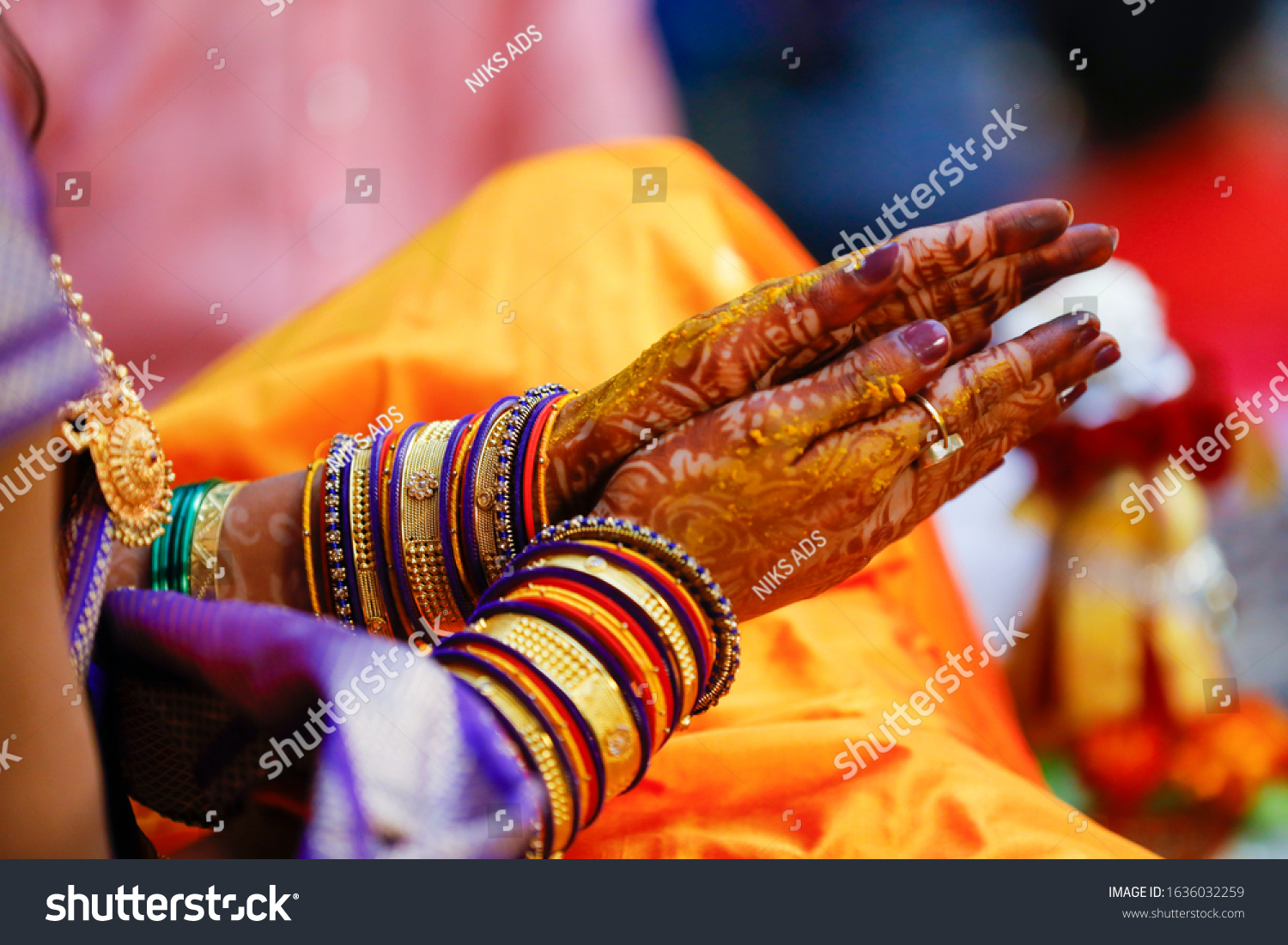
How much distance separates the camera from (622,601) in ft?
1.48

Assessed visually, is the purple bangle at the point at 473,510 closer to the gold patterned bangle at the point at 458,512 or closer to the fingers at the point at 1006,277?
the gold patterned bangle at the point at 458,512

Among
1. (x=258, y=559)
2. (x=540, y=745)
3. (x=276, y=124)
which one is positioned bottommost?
(x=540, y=745)

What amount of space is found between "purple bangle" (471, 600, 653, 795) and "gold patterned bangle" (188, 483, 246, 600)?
0.99 feet

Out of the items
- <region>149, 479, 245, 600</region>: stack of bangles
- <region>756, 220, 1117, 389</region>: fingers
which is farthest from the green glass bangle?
<region>756, 220, 1117, 389</region>: fingers

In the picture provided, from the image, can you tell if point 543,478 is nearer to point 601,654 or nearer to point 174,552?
point 601,654

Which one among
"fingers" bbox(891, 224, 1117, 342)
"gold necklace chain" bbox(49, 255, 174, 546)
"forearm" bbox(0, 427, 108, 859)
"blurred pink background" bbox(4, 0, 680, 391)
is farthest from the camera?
"blurred pink background" bbox(4, 0, 680, 391)

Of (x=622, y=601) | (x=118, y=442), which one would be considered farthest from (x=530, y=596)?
(x=118, y=442)

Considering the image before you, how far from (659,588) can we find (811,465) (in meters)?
0.12

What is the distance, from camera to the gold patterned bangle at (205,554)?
66cm

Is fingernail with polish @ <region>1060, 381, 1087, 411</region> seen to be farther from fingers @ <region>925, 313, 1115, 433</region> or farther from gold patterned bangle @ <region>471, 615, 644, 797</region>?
gold patterned bangle @ <region>471, 615, 644, 797</region>

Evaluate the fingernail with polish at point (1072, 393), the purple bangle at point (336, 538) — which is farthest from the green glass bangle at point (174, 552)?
the fingernail with polish at point (1072, 393)

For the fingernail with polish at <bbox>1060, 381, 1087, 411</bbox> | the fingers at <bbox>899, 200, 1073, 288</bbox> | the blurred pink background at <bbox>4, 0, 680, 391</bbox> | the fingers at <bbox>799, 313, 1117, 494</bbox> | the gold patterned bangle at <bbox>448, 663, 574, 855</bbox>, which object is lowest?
the gold patterned bangle at <bbox>448, 663, 574, 855</bbox>

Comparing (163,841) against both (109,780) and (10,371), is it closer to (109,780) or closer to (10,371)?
(109,780)

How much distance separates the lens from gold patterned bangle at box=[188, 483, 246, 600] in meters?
0.66
